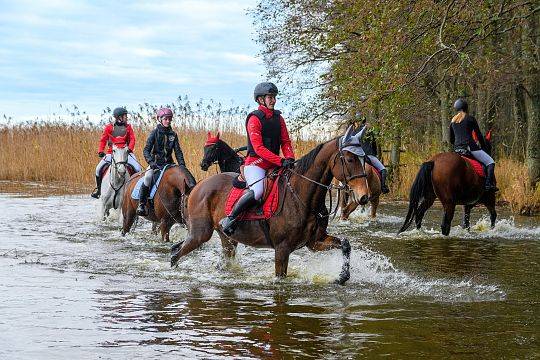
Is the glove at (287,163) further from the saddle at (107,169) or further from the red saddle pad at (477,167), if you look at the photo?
the saddle at (107,169)

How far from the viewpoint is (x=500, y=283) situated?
10.7 metres

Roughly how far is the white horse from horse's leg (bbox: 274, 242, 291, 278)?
725 cm

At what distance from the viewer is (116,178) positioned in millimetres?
17500

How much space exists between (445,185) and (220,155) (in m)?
4.76

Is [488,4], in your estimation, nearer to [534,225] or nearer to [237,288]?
[534,225]

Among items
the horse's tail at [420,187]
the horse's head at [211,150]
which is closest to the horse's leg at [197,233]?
the horse's head at [211,150]

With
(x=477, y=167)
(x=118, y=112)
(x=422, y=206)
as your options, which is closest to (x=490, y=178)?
(x=477, y=167)

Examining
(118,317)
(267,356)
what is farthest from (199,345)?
(118,317)

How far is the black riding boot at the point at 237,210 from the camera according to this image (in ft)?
33.9

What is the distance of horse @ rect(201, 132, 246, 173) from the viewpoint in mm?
13148

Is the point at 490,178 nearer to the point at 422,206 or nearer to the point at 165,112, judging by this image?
the point at 422,206

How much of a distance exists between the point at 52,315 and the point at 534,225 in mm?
12514

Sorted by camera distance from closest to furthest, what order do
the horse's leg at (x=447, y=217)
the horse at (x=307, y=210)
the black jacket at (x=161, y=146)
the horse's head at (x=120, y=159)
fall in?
the horse at (x=307, y=210) → the black jacket at (x=161, y=146) → the horse's leg at (x=447, y=217) → the horse's head at (x=120, y=159)

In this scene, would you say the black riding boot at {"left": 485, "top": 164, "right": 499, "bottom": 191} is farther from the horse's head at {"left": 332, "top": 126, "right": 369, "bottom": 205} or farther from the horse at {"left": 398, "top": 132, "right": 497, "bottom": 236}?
the horse's head at {"left": 332, "top": 126, "right": 369, "bottom": 205}
